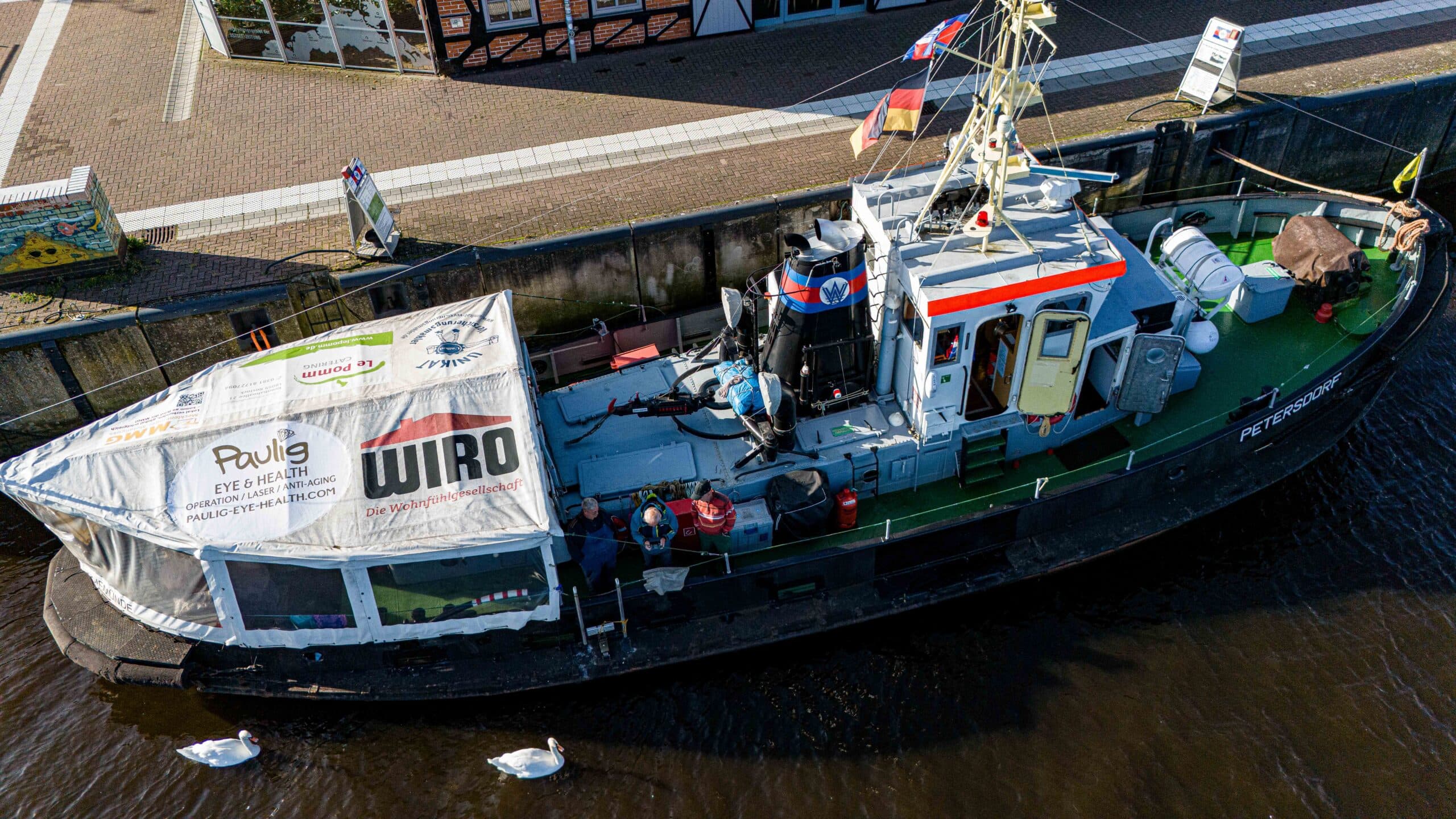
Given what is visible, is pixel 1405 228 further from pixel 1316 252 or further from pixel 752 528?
pixel 752 528

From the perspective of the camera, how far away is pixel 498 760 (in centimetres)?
1020

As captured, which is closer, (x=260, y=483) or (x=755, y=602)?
(x=260, y=483)

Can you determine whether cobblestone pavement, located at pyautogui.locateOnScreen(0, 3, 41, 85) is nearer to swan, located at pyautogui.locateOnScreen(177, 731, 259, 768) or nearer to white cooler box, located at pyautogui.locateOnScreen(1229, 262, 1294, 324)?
swan, located at pyautogui.locateOnScreen(177, 731, 259, 768)

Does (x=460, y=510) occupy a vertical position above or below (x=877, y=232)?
below

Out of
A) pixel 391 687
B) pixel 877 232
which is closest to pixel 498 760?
pixel 391 687

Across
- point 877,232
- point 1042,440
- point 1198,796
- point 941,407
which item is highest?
point 877,232

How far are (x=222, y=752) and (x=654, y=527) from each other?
196 inches

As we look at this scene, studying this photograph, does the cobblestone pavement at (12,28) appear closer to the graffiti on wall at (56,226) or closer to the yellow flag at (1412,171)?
→ the graffiti on wall at (56,226)

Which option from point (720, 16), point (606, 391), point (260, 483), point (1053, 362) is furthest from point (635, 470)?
point (720, 16)

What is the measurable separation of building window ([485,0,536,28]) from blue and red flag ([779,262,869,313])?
11.0 meters

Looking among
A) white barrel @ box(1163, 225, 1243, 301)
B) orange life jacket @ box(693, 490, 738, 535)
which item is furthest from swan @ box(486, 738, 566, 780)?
white barrel @ box(1163, 225, 1243, 301)

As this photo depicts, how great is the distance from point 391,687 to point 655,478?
11.2 feet

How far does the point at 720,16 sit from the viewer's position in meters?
19.9

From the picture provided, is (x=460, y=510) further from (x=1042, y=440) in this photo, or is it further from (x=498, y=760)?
(x=1042, y=440)
